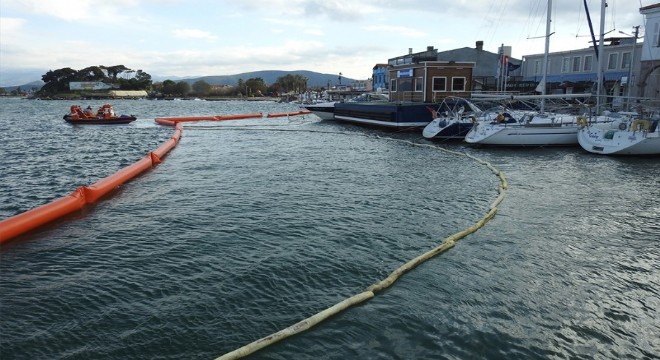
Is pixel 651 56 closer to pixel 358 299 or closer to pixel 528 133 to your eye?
pixel 528 133

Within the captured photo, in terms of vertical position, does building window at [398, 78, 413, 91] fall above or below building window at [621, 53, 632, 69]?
below

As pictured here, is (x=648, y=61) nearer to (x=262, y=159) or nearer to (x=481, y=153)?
(x=481, y=153)

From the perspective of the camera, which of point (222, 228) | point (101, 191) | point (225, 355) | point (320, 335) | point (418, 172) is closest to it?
point (225, 355)

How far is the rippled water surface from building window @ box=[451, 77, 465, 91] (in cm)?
2185

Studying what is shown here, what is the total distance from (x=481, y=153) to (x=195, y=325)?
75.6 feet

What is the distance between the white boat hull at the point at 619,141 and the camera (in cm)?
2312

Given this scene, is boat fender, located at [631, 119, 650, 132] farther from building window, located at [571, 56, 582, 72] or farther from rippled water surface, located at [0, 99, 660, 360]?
building window, located at [571, 56, 582, 72]

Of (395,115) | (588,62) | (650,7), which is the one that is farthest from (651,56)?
(395,115)

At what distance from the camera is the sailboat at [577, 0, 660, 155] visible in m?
23.2

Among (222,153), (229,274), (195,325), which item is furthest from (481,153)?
(195,325)

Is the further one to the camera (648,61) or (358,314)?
(648,61)

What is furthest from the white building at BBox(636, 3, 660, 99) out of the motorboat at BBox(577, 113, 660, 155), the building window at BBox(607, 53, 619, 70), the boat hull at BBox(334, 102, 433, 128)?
the boat hull at BBox(334, 102, 433, 128)

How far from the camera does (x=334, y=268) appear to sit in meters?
9.36

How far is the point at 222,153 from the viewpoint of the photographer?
26.6 meters
